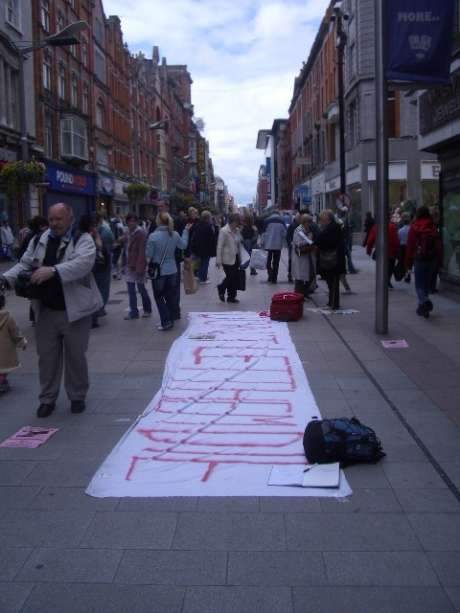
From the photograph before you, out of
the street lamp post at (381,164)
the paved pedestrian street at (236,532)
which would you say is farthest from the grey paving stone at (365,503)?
the street lamp post at (381,164)

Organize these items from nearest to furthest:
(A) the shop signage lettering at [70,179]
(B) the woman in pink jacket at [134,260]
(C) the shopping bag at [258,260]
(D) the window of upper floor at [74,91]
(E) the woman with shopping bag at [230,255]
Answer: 1. (B) the woman in pink jacket at [134,260]
2. (E) the woman with shopping bag at [230,255]
3. (C) the shopping bag at [258,260]
4. (A) the shop signage lettering at [70,179]
5. (D) the window of upper floor at [74,91]

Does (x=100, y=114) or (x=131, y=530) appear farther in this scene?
(x=100, y=114)

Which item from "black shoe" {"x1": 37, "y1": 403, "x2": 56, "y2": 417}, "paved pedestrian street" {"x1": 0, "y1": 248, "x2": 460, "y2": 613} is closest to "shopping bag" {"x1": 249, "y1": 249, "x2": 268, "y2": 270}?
"paved pedestrian street" {"x1": 0, "y1": 248, "x2": 460, "y2": 613}

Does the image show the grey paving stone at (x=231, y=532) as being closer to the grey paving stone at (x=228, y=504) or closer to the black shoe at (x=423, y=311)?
the grey paving stone at (x=228, y=504)

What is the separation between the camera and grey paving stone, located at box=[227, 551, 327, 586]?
3.54 meters

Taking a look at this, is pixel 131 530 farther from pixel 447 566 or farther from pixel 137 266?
pixel 137 266

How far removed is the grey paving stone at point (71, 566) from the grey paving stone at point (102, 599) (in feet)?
0.24

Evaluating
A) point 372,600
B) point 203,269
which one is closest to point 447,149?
point 203,269

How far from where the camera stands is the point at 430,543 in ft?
12.9

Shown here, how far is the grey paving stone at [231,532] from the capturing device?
393 cm

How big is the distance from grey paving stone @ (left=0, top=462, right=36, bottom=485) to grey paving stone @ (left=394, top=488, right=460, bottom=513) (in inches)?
97.8

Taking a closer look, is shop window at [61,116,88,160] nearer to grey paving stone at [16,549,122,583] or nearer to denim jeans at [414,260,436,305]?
denim jeans at [414,260,436,305]

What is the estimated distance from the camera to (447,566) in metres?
3.68

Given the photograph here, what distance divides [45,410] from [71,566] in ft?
9.67
